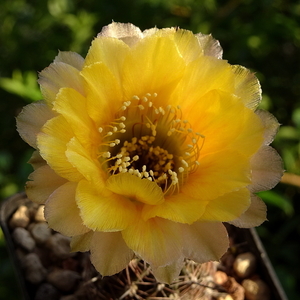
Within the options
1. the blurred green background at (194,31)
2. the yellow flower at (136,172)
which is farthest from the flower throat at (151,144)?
the blurred green background at (194,31)

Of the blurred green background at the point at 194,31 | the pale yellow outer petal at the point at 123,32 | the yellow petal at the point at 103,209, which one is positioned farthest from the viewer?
the blurred green background at the point at 194,31

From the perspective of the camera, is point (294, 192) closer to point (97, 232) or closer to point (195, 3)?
point (195, 3)

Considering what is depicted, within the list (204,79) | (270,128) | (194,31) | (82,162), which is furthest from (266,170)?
(194,31)

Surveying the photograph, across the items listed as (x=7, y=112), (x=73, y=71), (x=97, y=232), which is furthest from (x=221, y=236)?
(x=7, y=112)

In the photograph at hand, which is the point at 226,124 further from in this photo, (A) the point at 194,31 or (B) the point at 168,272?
(A) the point at 194,31

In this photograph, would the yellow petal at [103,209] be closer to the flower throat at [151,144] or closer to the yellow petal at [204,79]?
the flower throat at [151,144]

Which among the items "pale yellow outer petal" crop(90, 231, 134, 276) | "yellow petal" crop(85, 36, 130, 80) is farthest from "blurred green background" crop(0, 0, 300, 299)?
"pale yellow outer petal" crop(90, 231, 134, 276)

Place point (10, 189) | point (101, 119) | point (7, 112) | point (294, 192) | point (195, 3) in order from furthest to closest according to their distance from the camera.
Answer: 1. point (7, 112)
2. point (294, 192)
3. point (195, 3)
4. point (10, 189)
5. point (101, 119)
